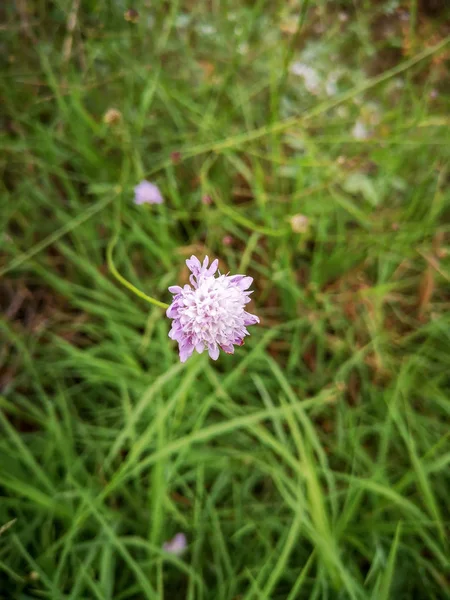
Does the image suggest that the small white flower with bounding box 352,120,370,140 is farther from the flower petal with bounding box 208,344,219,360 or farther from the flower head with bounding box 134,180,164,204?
the flower petal with bounding box 208,344,219,360

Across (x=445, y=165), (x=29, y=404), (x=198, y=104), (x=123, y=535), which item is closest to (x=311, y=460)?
(x=123, y=535)

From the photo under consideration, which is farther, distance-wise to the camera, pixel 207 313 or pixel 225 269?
pixel 225 269

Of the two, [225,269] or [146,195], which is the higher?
[146,195]

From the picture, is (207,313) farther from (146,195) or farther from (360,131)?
(360,131)

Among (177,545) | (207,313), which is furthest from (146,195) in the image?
(177,545)

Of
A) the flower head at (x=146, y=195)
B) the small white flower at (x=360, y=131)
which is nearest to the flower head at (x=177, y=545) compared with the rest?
the flower head at (x=146, y=195)

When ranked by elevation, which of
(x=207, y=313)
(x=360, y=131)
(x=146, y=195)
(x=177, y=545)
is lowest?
(x=177, y=545)

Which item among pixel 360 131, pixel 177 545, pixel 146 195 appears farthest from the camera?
pixel 360 131
